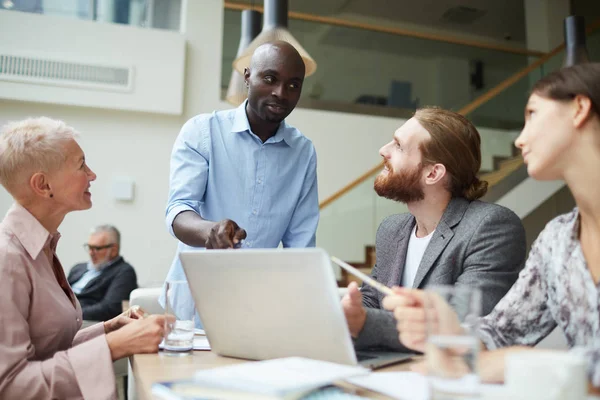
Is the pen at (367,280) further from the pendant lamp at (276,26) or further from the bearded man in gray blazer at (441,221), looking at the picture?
the pendant lamp at (276,26)

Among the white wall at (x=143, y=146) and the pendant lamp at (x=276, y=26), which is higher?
the pendant lamp at (x=276, y=26)

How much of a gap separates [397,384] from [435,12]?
25.6 ft

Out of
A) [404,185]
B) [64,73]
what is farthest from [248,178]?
[64,73]

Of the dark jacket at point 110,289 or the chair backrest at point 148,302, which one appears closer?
the chair backrest at point 148,302

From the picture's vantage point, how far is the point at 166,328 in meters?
1.16

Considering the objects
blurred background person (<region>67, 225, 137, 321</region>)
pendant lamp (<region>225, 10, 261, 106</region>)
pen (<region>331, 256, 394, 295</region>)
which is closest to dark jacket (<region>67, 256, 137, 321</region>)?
blurred background person (<region>67, 225, 137, 321</region>)

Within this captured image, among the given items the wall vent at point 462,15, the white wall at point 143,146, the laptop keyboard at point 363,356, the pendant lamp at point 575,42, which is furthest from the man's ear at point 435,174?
the wall vent at point 462,15

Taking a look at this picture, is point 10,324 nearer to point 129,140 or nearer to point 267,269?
point 267,269

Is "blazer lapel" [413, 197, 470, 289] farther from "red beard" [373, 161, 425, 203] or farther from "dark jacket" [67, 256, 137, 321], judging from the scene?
"dark jacket" [67, 256, 137, 321]

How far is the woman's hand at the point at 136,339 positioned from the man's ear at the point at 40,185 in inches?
14.8

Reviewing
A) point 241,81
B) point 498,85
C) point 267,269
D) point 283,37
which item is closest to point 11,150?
point 267,269

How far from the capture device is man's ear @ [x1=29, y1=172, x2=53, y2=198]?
1.26m

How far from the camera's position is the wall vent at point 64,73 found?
493 cm

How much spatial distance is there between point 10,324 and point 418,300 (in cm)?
76
